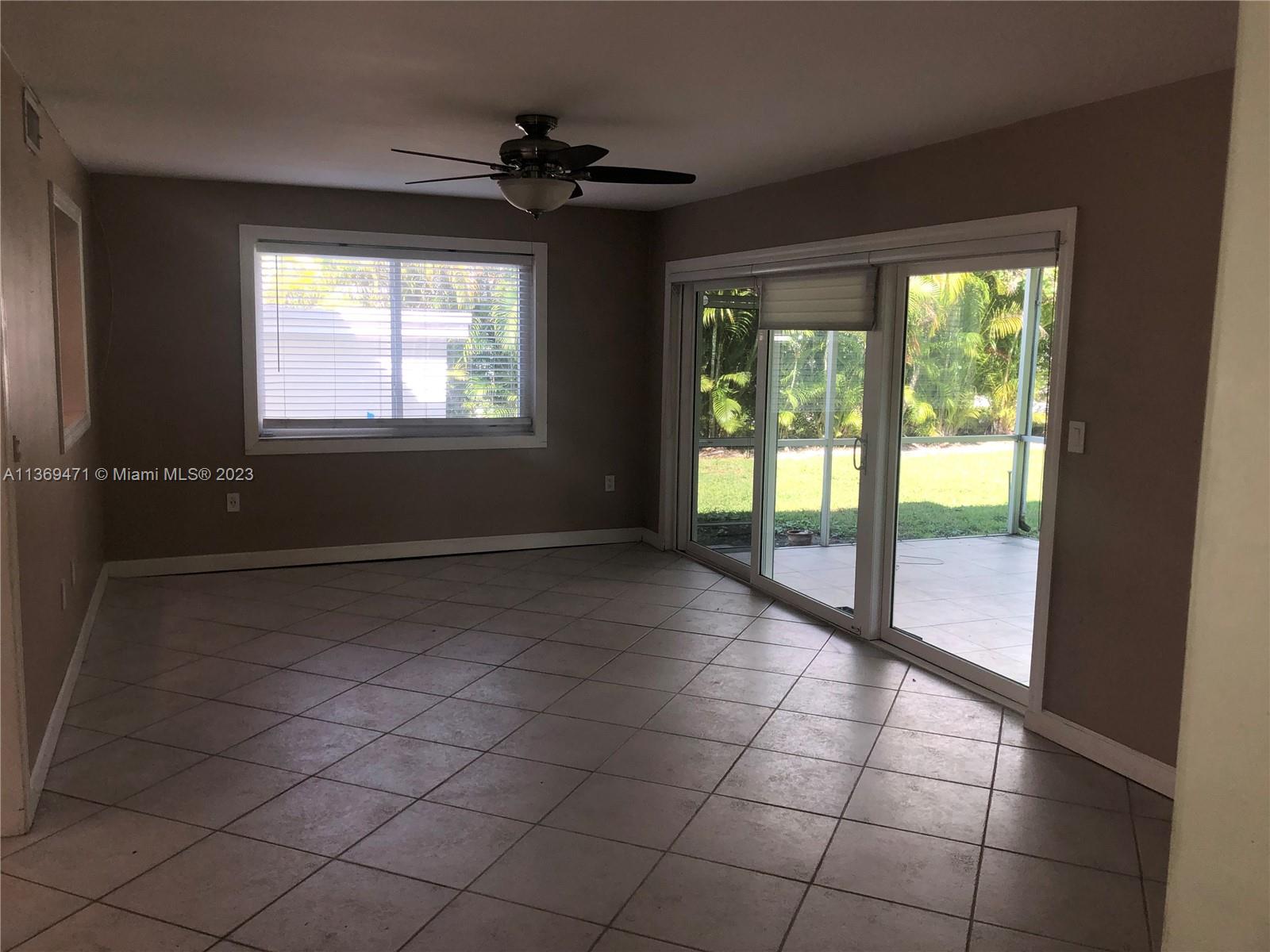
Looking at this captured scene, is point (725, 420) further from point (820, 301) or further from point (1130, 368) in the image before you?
point (1130, 368)

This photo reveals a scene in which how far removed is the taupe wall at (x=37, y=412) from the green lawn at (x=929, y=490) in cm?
354

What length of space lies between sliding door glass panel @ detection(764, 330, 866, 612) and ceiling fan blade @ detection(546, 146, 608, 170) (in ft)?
5.96

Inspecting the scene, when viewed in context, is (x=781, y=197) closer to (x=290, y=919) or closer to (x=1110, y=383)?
(x=1110, y=383)

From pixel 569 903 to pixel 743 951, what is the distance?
18.8 inches

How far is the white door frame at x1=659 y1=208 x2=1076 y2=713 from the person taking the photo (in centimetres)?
346

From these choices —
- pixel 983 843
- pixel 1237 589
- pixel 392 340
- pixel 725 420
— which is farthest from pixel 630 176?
pixel 1237 589

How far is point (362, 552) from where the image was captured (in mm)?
6191

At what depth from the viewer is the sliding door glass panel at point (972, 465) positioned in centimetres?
384

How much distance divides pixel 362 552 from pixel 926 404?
3797 mm

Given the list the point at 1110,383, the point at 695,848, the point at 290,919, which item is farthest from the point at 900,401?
the point at 290,919

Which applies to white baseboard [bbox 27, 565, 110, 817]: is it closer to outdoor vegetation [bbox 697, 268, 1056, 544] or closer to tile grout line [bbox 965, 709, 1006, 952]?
tile grout line [bbox 965, 709, 1006, 952]

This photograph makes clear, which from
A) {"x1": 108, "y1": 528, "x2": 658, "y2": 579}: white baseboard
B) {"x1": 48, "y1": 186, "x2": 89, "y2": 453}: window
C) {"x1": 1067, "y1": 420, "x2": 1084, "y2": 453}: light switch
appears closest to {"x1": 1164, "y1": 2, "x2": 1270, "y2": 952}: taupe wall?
{"x1": 1067, "y1": 420, "x2": 1084, "y2": 453}: light switch
